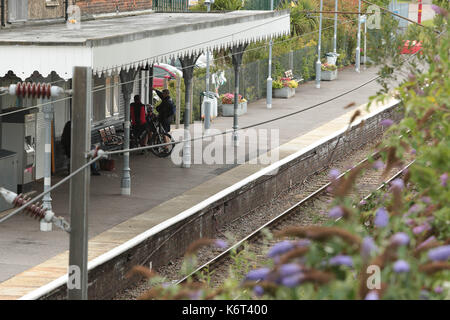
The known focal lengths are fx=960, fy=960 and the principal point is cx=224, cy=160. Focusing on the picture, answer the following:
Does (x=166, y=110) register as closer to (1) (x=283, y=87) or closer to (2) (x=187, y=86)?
(2) (x=187, y=86)

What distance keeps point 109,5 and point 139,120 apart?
3.36m

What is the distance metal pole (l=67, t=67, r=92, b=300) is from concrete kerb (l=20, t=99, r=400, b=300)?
101 cm

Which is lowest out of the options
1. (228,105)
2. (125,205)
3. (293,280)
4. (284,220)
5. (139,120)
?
(284,220)

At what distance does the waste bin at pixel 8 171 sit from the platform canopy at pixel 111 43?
2229 millimetres

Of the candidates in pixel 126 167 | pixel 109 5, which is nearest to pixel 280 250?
pixel 126 167

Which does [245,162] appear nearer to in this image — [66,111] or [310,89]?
[66,111]

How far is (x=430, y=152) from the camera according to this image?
6.75 metres

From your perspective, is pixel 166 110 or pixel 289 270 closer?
pixel 289 270

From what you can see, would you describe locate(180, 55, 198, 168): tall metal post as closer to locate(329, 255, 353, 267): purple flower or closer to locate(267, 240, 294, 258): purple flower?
locate(267, 240, 294, 258): purple flower

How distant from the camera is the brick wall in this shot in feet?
76.5

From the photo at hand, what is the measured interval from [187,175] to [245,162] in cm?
224

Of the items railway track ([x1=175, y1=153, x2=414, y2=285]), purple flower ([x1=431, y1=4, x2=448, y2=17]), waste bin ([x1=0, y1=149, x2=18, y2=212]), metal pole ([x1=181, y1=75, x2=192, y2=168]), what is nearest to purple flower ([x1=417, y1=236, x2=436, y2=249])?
purple flower ([x1=431, y1=4, x2=448, y2=17])

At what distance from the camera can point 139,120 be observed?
77.9 feet

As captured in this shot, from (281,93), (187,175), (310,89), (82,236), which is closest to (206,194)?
(187,175)
